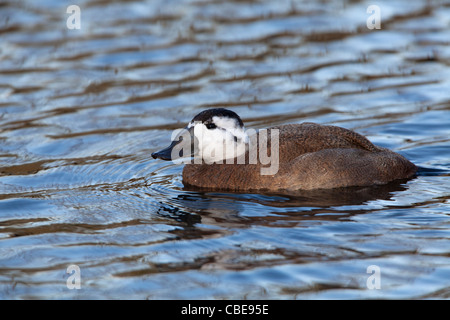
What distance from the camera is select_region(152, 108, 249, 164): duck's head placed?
28.5ft

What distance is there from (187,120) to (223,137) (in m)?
2.68

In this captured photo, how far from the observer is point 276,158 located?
8375 mm

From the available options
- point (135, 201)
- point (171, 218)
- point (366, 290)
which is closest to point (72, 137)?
point (135, 201)

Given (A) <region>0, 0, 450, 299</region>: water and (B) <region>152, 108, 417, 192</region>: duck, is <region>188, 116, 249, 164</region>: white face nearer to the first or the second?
(B) <region>152, 108, 417, 192</region>: duck

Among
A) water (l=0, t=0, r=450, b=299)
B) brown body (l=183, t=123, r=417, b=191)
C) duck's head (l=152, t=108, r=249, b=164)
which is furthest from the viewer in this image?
duck's head (l=152, t=108, r=249, b=164)

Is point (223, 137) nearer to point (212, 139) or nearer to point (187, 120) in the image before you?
point (212, 139)

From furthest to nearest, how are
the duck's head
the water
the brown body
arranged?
1. the duck's head
2. the brown body
3. the water

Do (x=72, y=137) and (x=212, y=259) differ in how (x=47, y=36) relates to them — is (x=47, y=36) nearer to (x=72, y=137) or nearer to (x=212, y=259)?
(x=72, y=137)

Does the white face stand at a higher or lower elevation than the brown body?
higher

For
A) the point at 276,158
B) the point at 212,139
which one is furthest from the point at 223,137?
the point at 276,158

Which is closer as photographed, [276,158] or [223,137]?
[276,158]

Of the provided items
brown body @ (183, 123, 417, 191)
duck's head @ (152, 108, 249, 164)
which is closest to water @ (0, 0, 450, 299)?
brown body @ (183, 123, 417, 191)

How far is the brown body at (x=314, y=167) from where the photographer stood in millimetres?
8328

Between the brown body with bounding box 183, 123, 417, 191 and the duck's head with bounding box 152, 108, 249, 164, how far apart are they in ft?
0.60
